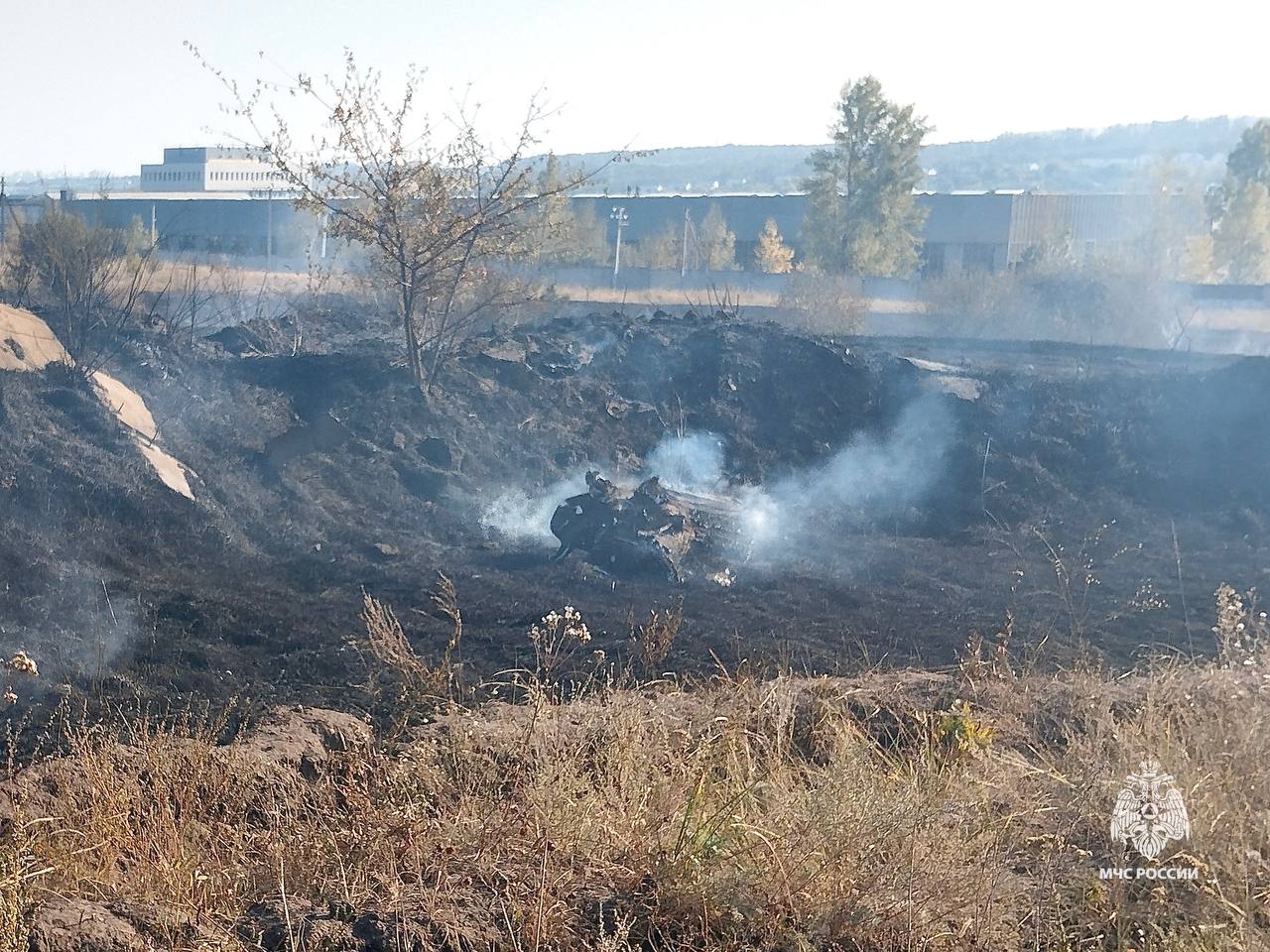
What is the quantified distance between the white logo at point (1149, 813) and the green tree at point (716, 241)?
43463 millimetres

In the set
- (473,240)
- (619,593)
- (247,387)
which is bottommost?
(619,593)

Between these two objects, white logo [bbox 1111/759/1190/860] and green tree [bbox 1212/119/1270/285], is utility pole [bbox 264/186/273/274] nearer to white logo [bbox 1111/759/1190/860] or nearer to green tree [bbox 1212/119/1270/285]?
green tree [bbox 1212/119/1270/285]

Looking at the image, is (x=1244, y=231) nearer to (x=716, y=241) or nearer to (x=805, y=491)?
(x=716, y=241)

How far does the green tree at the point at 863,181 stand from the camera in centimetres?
4225

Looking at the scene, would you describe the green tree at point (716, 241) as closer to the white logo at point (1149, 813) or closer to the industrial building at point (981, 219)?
the industrial building at point (981, 219)

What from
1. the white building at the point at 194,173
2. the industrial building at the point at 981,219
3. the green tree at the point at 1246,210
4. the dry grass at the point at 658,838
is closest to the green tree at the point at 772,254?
the industrial building at the point at 981,219

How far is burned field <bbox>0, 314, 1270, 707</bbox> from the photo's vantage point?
31.0ft

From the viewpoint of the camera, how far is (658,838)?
13.4ft

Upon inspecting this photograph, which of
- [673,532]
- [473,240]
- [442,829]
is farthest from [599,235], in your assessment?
[442,829]

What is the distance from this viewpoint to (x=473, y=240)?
51.5 ft

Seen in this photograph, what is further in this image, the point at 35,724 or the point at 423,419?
the point at 423,419

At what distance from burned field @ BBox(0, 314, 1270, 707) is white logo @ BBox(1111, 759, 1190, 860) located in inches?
114

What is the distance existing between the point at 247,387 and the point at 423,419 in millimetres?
2317

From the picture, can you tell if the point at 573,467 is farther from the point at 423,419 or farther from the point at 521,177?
the point at 521,177
